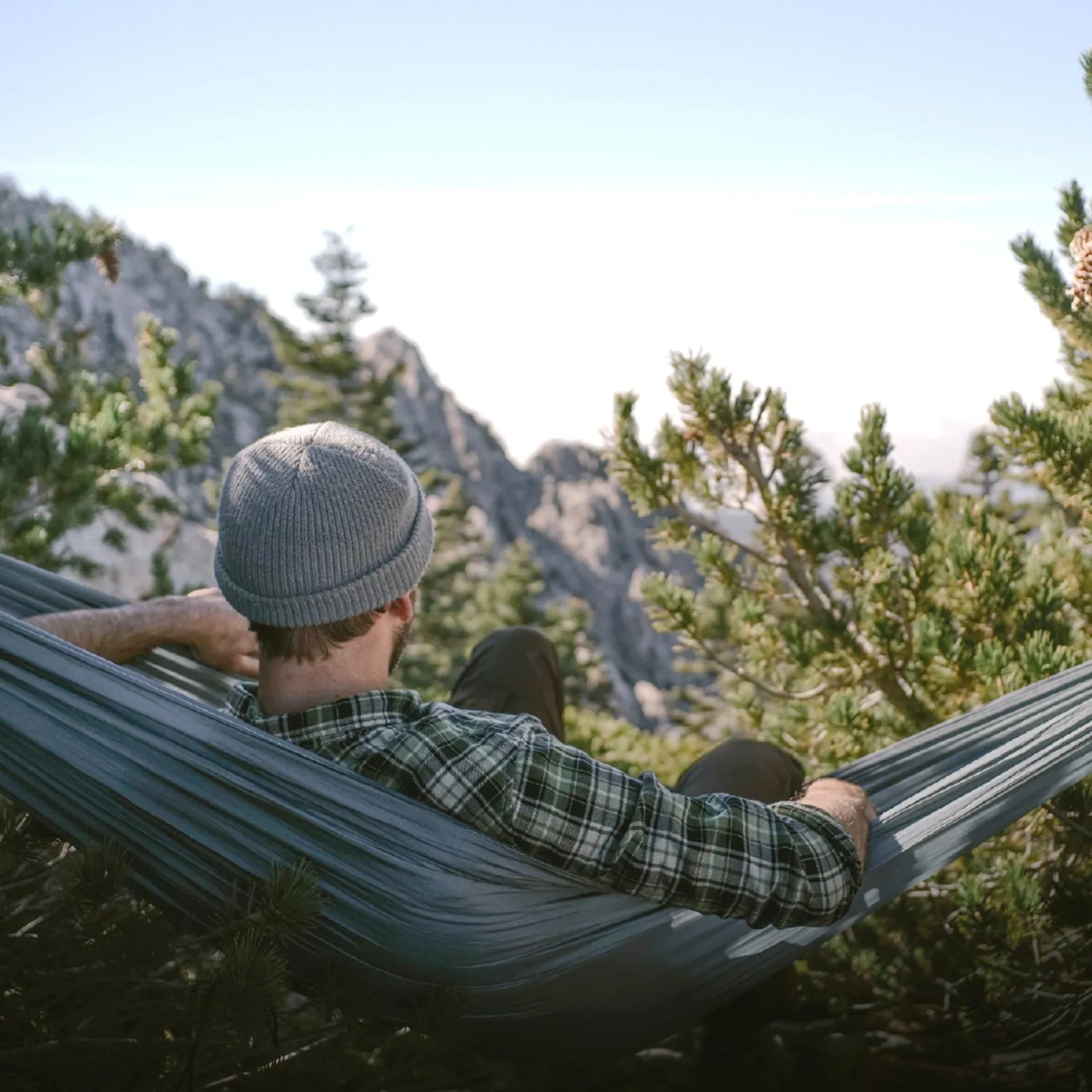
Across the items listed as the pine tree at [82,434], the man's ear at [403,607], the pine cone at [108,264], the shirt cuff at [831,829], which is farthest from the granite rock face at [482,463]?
the man's ear at [403,607]

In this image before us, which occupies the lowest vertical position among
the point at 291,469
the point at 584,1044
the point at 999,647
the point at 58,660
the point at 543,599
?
the point at 543,599

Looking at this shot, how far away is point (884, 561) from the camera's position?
2336mm

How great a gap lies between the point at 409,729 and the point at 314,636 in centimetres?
16

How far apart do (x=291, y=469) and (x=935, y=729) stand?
1.08m

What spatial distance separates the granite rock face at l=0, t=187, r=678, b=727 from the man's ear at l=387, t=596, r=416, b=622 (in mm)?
33641

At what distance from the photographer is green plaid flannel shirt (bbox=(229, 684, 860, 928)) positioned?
1.12m

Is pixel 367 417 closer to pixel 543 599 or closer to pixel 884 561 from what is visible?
pixel 884 561

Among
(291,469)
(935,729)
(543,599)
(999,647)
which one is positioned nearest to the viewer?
(291,469)

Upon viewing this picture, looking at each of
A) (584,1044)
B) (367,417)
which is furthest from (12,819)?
(367,417)

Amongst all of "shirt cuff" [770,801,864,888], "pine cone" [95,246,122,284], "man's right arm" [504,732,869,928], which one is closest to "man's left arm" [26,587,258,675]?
"man's right arm" [504,732,869,928]

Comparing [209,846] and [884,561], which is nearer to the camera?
[209,846]

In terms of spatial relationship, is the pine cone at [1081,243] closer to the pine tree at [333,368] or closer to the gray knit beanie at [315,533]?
the gray knit beanie at [315,533]

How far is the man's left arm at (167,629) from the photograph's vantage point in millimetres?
1604

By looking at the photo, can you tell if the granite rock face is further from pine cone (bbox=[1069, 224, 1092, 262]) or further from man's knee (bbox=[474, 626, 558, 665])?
pine cone (bbox=[1069, 224, 1092, 262])
